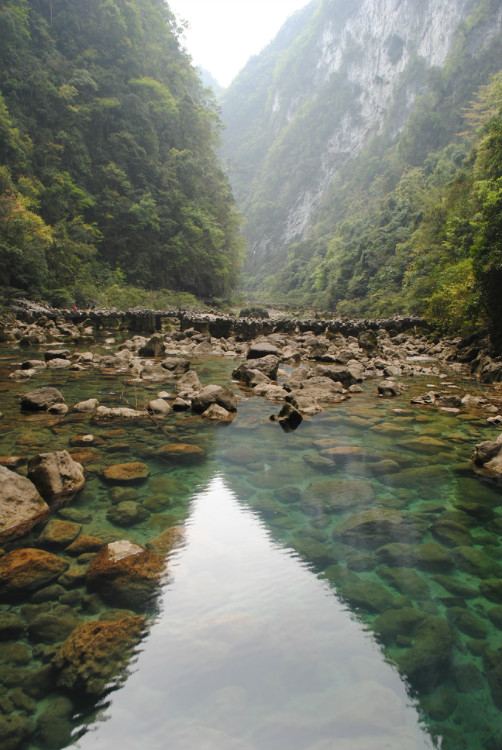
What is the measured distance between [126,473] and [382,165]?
7516cm

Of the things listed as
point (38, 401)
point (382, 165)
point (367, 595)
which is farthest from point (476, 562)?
point (382, 165)

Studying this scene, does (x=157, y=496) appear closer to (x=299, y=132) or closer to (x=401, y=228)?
(x=401, y=228)

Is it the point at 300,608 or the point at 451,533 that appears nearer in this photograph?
the point at 300,608

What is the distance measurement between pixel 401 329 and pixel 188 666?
60.1ft

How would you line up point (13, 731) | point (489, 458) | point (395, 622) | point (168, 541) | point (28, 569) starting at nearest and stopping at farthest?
point (13, 731) < point (395, 622) < point (28, 569) < point (168, 541) < point (489, 458)

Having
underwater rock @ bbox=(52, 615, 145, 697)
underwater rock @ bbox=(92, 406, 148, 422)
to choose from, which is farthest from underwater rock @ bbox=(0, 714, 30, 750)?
underwater rock @ bbox=(92, 406, 148, 422)

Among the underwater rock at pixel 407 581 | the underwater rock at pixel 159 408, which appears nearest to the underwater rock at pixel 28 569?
the underwater rock at pixel 407 581

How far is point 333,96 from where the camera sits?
89.8 metres

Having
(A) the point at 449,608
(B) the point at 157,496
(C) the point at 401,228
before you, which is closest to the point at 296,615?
(A) the point at 449,608

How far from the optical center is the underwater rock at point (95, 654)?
138cm

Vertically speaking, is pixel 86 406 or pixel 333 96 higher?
pixel 333 96

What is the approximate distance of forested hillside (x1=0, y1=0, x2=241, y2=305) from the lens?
→ 25469 mm

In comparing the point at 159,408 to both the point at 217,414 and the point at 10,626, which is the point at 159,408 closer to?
the point at 217,414

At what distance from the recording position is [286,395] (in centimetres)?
575
